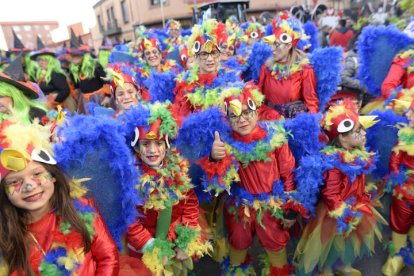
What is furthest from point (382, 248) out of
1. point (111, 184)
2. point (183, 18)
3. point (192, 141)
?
point (183, 18)

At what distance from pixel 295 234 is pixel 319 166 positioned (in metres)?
0.66

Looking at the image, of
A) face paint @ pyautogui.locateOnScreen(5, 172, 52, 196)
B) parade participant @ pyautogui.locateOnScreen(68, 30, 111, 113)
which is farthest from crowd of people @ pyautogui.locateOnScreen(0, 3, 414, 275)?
parade participant @ pyautogui.locateOnScreen(68, 30, 111, 113)

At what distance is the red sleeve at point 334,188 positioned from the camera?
205cm

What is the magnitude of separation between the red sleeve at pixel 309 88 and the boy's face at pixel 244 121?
1024 mm

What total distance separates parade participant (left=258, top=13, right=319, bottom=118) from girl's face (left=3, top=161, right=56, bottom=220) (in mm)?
1988

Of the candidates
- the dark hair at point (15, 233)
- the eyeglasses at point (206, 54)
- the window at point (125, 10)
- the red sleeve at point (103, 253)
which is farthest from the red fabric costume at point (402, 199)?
the window at point (125, 10)

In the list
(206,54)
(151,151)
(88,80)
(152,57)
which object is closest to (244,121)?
(151,151)

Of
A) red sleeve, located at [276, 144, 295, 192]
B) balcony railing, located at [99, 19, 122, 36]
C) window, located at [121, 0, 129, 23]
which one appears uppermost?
window, located at [121, 0, 129, 23]

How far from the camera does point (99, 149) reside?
1547mm

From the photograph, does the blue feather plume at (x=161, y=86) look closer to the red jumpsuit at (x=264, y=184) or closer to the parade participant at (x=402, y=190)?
the red jumpsuit at (x=264, y=184)

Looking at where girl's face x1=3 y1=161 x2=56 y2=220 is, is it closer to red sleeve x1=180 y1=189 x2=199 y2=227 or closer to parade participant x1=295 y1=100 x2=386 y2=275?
red sleeve x1=180 y1=189 x2=199 y2=227

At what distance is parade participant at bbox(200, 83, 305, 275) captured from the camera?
2018 millimetres

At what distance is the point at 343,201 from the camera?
206 cm

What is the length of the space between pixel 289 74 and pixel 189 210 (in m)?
1.62
